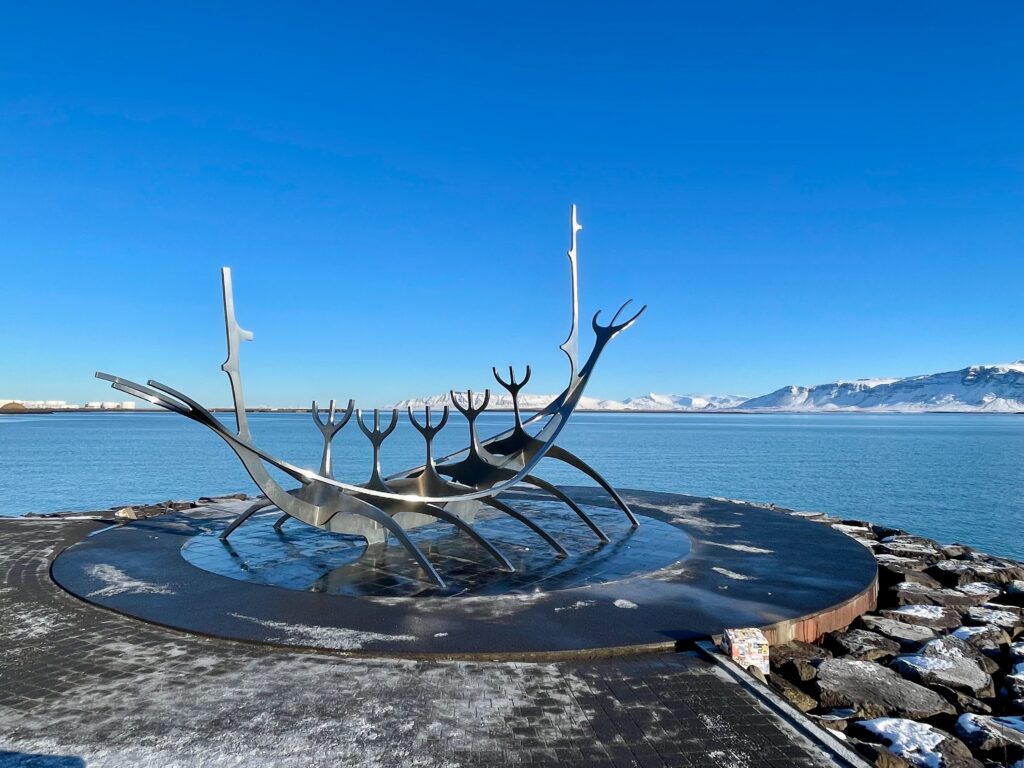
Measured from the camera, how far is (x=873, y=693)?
26.0 ft

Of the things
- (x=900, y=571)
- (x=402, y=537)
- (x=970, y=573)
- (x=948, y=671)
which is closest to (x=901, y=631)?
(x=948, y=671)

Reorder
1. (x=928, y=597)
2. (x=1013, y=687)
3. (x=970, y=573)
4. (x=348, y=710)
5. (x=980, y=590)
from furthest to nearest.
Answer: (x=970, y=573) → (x=980, y=590) → (x=928, y=597) → (x=1013, y=687) → (x=348, y=710)

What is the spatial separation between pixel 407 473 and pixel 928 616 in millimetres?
10154

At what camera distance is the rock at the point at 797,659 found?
823 cm

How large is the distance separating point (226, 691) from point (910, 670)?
834 centimetres

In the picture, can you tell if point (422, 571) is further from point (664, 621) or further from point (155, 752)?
point (155, 752)

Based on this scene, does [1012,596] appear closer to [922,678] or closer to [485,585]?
[922,678]

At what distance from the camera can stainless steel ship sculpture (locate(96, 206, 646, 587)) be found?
1148cm

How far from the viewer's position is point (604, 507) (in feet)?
64.1

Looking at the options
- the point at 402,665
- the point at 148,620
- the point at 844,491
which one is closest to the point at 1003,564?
the point at 402,665

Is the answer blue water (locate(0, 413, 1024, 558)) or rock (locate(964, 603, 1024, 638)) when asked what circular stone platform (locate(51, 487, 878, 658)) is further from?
blue water (locate(0, 413, 1024, 558))

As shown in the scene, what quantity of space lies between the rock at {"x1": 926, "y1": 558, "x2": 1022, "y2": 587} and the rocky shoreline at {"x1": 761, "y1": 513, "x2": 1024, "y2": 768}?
0.62m

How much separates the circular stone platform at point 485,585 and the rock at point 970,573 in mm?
1623

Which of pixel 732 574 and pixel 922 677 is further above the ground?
pixel 732 574
